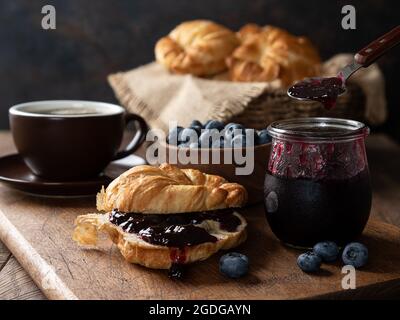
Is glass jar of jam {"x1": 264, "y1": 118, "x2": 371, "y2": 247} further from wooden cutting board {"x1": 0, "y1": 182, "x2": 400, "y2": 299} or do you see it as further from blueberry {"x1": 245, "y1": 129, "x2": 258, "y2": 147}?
→ blueberry {"x1": 245, "y1": 129, "x2": 258, "y2": 147}

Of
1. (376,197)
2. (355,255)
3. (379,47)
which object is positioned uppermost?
(379,47)

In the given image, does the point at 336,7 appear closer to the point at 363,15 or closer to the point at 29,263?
the point at 363,15

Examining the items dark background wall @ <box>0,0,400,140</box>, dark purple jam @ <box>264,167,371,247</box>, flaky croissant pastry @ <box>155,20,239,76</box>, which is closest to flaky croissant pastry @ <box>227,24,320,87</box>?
flaky croissant pastry @ <box>155,20,239,76</box>

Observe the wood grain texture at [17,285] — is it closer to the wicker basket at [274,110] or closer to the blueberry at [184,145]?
the blueberry at [184,145]

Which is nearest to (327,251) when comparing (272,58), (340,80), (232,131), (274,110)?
(340,80)

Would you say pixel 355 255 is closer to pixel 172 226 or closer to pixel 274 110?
pixel 172 226

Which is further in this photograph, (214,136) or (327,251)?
(214,136)
